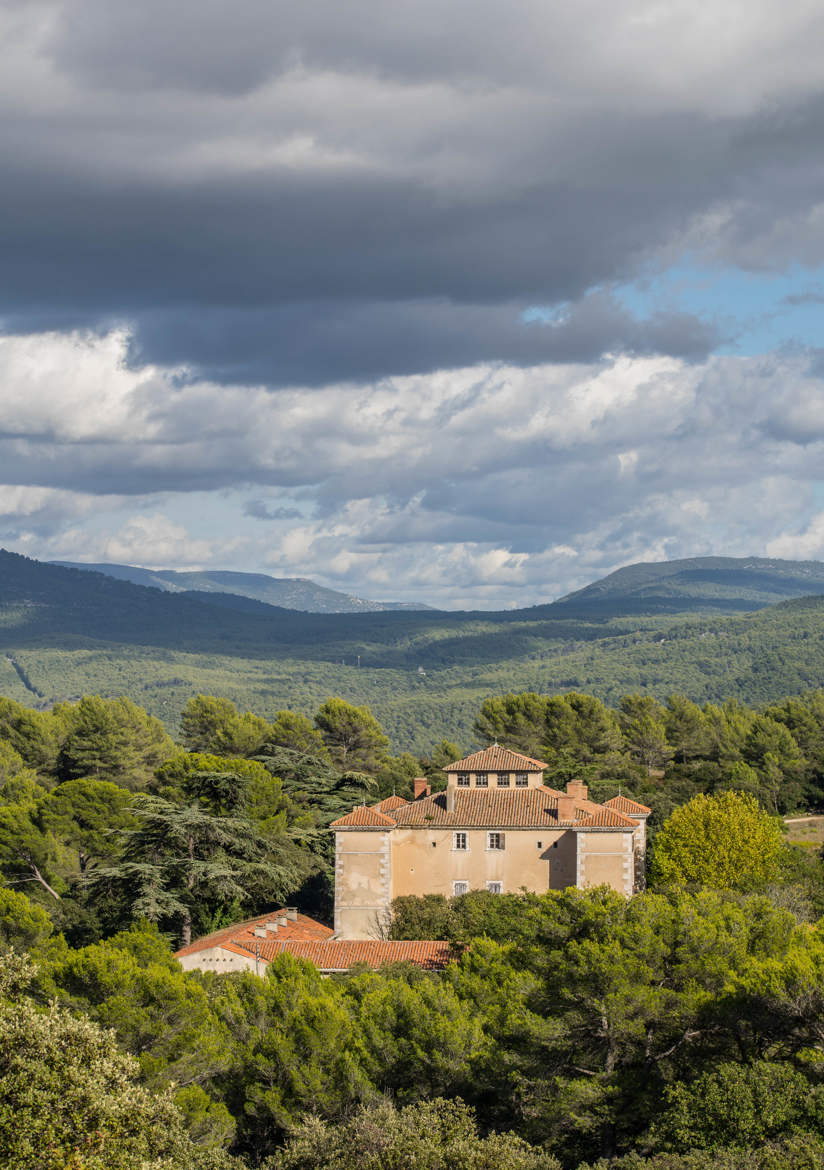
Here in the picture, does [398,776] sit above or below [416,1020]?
above

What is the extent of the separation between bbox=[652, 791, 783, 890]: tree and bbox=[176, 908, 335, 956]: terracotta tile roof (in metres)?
15.5

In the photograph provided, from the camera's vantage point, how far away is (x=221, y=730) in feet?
301

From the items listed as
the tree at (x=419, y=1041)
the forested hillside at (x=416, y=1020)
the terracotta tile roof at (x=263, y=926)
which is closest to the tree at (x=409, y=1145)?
the forested hillside at (x=416, y=1020)

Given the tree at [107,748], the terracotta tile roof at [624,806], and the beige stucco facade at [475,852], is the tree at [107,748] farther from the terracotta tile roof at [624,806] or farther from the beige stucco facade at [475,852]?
the terracotta tile roof at [624,806]

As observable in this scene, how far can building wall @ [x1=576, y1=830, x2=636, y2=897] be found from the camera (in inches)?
2219

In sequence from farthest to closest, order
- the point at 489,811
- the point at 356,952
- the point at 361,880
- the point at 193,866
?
the point at 193,866 → the point at 489,811 → the point at 361,880 → the point at 356,952

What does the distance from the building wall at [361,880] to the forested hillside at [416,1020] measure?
4.32ft

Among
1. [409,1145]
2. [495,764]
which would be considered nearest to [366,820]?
[495,764]

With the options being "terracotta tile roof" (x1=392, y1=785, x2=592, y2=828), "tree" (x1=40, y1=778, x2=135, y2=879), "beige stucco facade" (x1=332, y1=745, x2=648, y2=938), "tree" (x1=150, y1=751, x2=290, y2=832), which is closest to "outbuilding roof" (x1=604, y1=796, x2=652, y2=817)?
"terracotta tile roof" (x1=392, y1=785, x2=592, y2=828)

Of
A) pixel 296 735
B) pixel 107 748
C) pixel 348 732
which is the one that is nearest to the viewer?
pixel 296 735

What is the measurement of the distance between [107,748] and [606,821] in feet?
148

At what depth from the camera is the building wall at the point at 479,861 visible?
57.7 meters

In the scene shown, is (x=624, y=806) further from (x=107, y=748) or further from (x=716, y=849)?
(x=107, y=748)

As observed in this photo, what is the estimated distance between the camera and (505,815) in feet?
193
